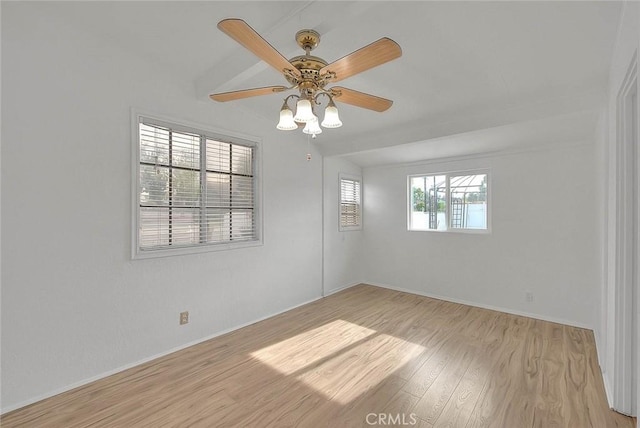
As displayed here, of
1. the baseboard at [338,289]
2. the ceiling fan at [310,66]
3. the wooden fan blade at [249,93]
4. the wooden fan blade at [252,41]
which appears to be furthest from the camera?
the baseboard at [338,289]

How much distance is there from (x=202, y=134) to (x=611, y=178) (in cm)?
354

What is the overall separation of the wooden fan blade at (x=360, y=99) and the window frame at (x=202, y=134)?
5.74ft

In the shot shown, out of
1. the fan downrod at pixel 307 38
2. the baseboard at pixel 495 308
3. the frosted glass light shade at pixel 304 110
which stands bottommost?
the baseboard at pixel 495 308

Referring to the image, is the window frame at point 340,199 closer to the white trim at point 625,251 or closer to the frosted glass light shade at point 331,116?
the frosted glass light shade at point 331,116

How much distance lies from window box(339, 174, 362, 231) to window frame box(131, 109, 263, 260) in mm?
1736

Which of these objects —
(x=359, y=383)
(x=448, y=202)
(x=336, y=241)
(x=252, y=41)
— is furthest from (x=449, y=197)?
(x=252, y=41)

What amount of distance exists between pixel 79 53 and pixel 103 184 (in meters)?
1.02

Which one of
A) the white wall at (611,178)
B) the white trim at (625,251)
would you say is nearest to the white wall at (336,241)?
the white wall at (611,178)

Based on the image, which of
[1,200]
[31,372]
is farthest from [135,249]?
[31,372]

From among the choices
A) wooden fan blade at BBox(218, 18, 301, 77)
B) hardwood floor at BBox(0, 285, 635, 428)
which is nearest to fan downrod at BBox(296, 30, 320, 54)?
wooden fan blade at BBox(218, 18, 301, 77)

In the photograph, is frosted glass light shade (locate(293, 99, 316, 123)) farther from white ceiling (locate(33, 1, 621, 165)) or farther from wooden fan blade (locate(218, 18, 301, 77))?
white ceiling (locate(33, 1, 621, 165))

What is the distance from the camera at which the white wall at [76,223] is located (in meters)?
2.00

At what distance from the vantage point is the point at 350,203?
17.0ft

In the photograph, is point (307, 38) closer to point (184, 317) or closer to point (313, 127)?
point (313, 127)
